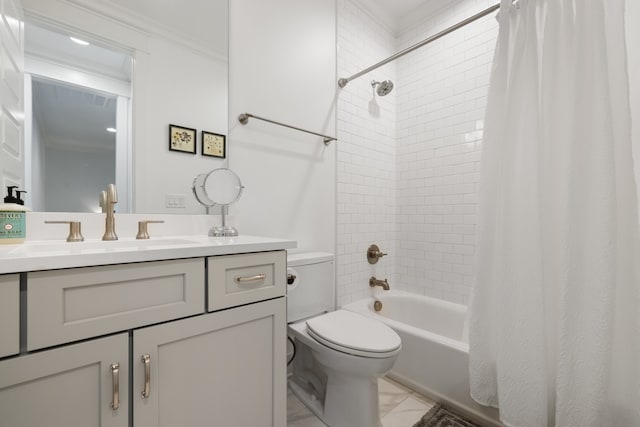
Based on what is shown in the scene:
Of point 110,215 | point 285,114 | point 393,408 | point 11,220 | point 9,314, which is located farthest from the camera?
point 285,114

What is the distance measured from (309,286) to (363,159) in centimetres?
114

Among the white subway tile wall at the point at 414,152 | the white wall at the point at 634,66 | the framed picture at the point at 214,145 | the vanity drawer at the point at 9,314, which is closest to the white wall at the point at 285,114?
the framed picture at the point at 214,145

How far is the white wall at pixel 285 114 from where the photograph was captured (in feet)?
5.29

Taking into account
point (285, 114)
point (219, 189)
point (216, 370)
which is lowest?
point (216, 370)

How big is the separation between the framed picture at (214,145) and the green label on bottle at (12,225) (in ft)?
2.41

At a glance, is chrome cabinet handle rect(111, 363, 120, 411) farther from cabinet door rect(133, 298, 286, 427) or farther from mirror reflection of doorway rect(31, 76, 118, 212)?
mirror reflection of doorway rect(31, 76, 118, 212)

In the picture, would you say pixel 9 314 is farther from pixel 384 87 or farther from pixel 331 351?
pixel 384 87

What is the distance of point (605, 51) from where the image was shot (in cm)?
99

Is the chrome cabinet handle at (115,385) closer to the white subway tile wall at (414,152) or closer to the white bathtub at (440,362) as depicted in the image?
the white bathtub at (440,362)

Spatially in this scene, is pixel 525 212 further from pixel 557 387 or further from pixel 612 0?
pixel 612 0

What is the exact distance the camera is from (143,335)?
30.3 inches

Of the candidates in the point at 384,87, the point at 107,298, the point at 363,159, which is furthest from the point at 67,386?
the point at 384,87

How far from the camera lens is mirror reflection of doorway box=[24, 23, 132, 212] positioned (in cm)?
108

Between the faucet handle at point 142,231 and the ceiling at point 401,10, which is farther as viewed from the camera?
the ceiling at point 401,10
